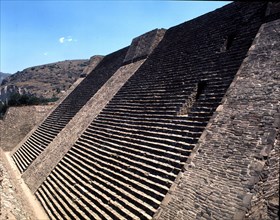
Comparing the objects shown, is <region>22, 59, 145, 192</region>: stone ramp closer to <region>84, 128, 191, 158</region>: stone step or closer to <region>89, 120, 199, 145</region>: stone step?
<region>89, 120, 199, 145</region>: stone step

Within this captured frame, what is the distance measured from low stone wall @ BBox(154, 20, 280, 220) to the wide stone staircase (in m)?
10.2

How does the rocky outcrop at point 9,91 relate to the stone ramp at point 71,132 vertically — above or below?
above

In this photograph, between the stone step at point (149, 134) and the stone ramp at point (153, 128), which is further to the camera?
the stone step at point (149, 134)

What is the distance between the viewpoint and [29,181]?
11828mm

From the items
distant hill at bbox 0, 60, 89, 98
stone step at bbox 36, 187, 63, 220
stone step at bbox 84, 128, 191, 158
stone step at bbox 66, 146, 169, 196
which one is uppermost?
distant hill at bbox 0, 60, 89, 98

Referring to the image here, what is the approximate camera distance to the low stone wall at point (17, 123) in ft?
62.5

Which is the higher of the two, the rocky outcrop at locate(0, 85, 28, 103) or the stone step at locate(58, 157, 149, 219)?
the rocky outcrop at locate(0, 85, 28, 103)

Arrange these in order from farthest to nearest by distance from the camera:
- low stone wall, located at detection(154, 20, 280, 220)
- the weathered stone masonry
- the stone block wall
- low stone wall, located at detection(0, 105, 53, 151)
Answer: low stone wall, located at detection(0, 105, 53, 151), the stone block wall, the weathered stone masonry, low stone wall, located at detection(154, 20, 280, 220)

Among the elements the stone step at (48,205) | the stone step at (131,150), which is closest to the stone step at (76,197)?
the stone step at (48,205)

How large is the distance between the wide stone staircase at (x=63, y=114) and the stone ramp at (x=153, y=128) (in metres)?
3.89

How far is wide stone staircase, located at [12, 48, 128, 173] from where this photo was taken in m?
15.0

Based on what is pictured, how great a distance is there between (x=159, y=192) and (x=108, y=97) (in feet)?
26.3

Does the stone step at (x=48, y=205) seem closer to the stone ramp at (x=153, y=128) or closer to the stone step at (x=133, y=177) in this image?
the stone ramp at (x=153, y=128)

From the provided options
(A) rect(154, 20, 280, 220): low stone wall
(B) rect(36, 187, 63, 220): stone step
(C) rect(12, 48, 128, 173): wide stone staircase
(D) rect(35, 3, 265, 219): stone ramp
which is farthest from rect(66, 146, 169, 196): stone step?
(C) rect(12, 48, 128, 173): wide stone staircase
